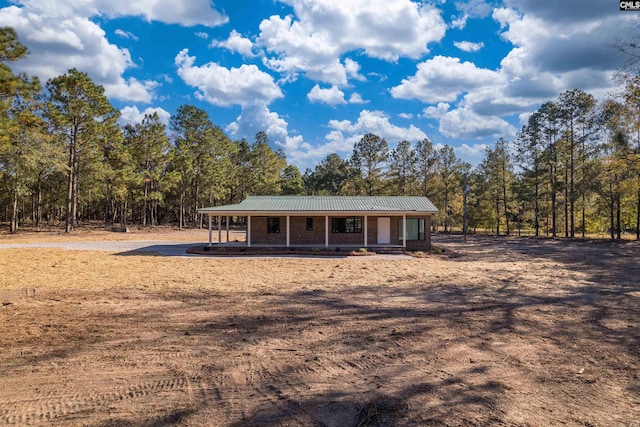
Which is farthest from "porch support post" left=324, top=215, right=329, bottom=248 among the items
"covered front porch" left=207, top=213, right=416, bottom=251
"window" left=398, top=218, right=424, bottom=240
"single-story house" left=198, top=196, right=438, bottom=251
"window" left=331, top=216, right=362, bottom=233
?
"window" left=398, top=218, right=424, bottom=240

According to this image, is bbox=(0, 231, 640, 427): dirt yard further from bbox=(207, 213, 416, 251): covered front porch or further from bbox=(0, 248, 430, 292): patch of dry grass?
bbox=(207, 213, 416, 251): covered front porch

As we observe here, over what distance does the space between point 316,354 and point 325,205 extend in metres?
17.5

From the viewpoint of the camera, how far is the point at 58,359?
15.2 feet

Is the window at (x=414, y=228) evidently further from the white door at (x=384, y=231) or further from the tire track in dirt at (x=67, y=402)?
the tire track in dirt at (x=67, y=402)

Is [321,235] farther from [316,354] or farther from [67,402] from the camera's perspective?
[67,402]

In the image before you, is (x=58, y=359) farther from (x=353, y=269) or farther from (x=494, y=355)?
(x=353, y=269)

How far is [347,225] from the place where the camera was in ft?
72.8

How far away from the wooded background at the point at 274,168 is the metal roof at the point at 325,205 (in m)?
9.71

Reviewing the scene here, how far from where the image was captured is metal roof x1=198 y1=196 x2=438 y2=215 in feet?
68.2

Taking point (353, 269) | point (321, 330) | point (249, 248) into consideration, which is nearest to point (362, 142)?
point (249, 248)

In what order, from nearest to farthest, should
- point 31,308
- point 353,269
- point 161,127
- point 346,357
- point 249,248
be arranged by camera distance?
point 346,357
point 31,308
point 353,269
point 249,248
point 161,127

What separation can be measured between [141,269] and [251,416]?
36.6ft

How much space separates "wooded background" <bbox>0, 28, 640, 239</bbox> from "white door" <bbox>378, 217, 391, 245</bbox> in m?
11.5

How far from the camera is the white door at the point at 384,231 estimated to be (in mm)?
22031
